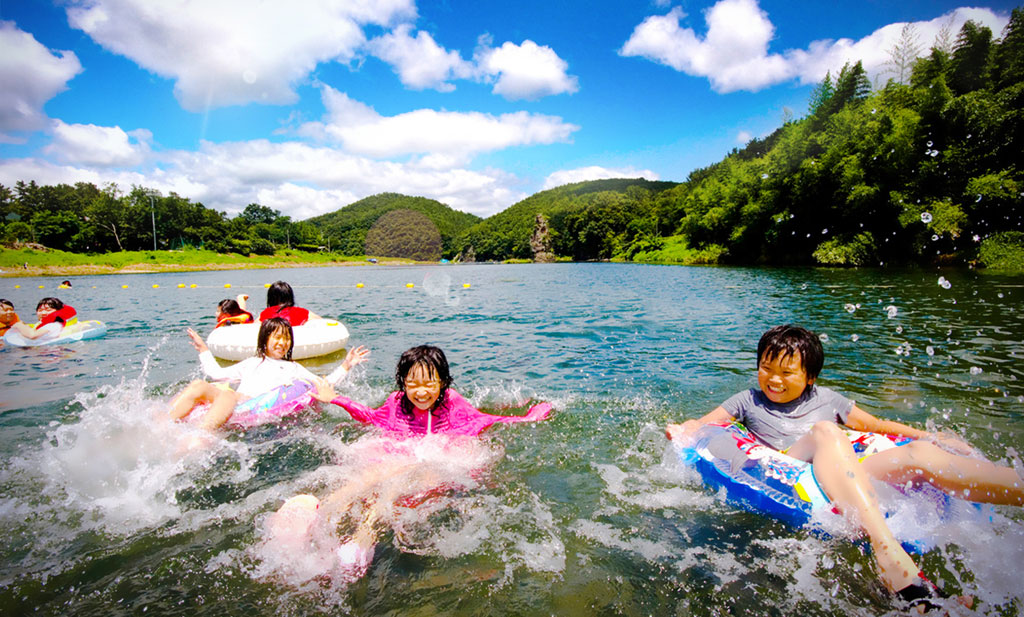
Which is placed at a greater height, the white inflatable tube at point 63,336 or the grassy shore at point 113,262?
the grassy shore at point 113,262

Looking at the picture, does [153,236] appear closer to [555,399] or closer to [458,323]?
[458,323]

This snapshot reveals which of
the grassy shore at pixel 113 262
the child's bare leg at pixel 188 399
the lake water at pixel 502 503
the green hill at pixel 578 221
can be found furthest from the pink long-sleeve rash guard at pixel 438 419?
the green hill at pixel 578 221

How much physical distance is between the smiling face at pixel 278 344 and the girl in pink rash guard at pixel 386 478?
1.34 m

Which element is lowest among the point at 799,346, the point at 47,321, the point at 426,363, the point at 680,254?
the point at 47,321

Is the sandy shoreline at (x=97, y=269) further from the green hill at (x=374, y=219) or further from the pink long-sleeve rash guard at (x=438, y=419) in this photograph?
the green hill at (x=374, y=219)

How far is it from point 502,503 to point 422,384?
1077mm

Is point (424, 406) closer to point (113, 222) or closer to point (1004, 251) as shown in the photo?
point (1004, 251)

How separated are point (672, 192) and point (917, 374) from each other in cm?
11500

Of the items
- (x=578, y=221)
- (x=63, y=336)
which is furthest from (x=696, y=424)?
(x=578, y=221)

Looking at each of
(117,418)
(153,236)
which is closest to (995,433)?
(117,418)

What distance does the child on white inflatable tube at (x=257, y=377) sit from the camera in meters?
4.72

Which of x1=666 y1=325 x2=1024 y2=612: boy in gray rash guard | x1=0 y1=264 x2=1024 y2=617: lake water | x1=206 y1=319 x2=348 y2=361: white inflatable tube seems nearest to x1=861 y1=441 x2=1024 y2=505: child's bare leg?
x1=666 y1=325 x2=1024 y2=612: boy in gray rash guard

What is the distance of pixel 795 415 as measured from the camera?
3.59 meters

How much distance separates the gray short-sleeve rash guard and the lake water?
0.62 m
